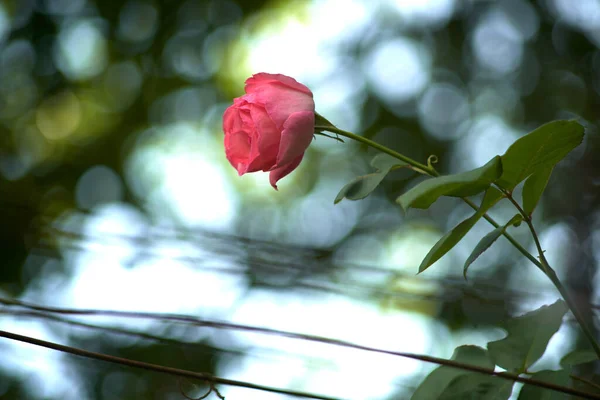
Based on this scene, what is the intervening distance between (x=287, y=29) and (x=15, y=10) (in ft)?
4.60

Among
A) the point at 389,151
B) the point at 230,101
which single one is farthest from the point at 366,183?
the point at 230,101

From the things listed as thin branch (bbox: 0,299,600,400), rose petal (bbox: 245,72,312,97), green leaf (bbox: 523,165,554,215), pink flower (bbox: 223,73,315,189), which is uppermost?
rose petal (bbox: 245,72,312,97)

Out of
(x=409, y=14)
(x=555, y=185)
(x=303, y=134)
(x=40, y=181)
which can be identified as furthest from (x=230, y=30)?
(x=303, y=134)

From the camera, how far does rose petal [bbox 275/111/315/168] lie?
432mm

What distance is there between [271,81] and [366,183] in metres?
0.11

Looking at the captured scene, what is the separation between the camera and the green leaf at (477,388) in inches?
16.9

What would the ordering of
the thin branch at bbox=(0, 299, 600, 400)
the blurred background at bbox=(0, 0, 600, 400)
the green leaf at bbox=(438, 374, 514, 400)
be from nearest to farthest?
the thin branch at bbox=(0, 299, 600, 400)
the green leaf at bbox=(438, 374, 514, 400)
the blurred background at bbox=(0, 0, 600, 400)

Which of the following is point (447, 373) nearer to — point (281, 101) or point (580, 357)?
point (580, 357)

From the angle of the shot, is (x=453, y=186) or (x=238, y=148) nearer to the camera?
(x=453, y=186)

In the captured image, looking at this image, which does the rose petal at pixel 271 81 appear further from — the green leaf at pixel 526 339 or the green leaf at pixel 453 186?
the green leaf at pixel 526 339

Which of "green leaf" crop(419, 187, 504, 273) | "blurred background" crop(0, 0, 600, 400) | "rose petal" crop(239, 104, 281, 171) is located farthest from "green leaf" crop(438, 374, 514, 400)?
"blurred background" crop(0, 0, 600, 400)

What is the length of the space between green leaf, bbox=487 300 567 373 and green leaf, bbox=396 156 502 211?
14cm

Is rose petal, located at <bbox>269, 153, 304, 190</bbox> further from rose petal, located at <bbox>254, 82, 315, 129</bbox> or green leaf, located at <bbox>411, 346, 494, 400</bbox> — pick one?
green leaf, located at <bbox>411, 346, 494, 400</bbox>

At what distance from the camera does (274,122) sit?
0.44 meters
